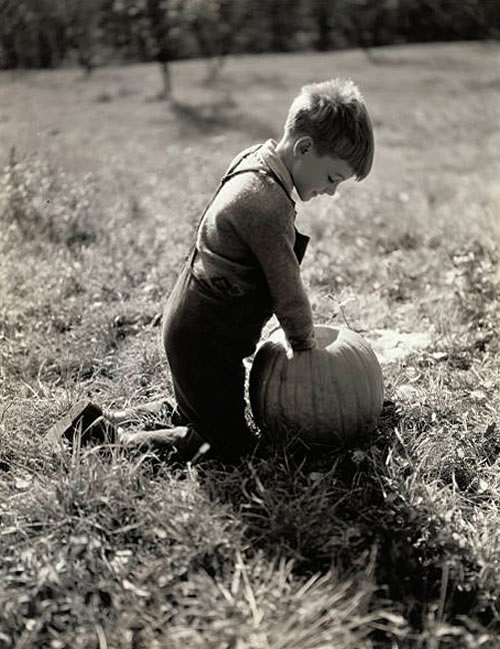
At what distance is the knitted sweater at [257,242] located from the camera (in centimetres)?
302

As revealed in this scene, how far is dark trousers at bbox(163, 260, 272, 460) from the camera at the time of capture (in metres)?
3.21

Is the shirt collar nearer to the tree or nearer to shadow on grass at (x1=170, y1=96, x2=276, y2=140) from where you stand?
shadow on grass at (x1=170, y1=96, x2=276, y2=140)

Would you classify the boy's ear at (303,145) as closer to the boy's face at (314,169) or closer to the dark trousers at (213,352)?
the boy's face at (314,169)

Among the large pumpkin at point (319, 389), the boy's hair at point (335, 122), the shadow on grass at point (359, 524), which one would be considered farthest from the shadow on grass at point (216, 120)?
the shadow on grass at point (359, 524)

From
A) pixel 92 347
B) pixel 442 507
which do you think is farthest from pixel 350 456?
pixel 92 347

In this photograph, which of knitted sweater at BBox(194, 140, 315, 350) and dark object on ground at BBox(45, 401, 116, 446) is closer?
knitted sweater at BBox(194, 140, 315, 350)

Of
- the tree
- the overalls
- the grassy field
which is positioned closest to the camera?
the grassy field

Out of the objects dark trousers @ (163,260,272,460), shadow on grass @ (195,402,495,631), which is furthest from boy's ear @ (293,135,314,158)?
shadow on grass @ (195,402,495,631)

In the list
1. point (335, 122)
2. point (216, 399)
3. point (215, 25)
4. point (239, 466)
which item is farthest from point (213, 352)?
point (215, 25)

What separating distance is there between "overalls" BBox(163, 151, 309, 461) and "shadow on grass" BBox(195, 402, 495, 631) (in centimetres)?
17

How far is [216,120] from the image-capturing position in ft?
34.8

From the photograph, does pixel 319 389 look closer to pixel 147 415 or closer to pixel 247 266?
pixel 247 266

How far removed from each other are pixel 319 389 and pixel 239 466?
47cm

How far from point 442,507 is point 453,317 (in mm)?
2058
